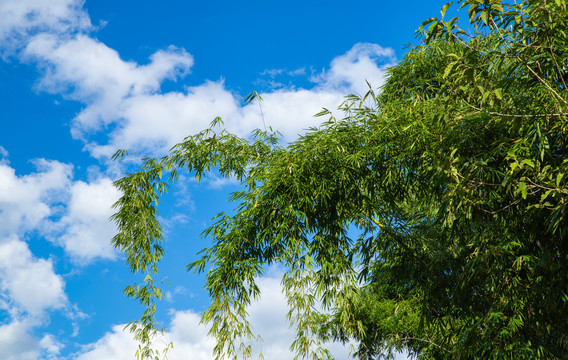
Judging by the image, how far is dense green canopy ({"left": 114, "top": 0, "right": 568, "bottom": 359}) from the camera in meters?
3.50

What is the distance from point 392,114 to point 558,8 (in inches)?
72.5

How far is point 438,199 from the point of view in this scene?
5098mm

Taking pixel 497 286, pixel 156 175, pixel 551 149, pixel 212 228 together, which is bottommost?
pixel 497 286

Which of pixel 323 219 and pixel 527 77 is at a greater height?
pixel 323 219

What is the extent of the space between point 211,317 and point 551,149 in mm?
3015

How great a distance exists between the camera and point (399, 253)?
5.41 m

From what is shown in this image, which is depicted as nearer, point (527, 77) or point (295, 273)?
point (527, 77)

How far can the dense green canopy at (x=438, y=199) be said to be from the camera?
3.50 metres

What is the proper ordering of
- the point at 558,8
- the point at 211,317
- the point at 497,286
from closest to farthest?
the point at 558,8, the point at 497,286, the point at 211,317

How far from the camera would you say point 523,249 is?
4137 mm

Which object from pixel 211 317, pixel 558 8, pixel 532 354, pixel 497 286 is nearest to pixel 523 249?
pixel 497 286

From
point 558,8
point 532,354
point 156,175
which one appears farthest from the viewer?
point 156,175

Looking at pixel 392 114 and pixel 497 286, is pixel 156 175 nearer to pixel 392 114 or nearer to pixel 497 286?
pixel 392 114

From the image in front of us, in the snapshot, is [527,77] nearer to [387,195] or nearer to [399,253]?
[387,195]
